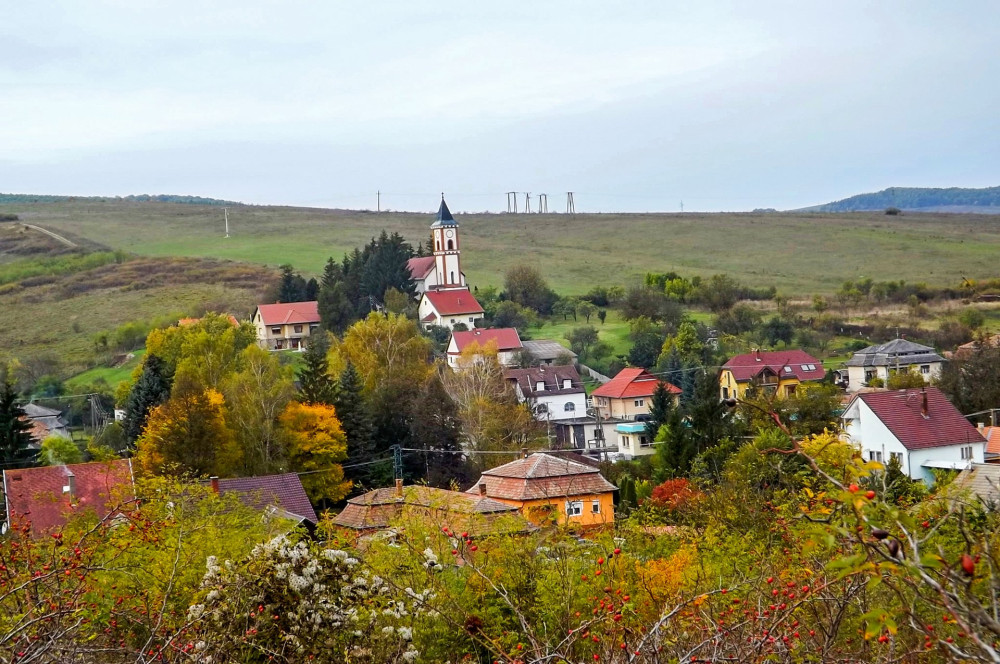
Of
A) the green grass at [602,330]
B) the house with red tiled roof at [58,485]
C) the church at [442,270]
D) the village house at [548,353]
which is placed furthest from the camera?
the church at [442,270]

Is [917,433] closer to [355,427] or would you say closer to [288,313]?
[355,427]

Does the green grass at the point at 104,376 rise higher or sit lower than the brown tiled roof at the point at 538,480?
lower

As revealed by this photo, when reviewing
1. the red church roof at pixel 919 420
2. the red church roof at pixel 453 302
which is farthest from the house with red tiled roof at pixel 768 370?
the red church roof at pixel 453 302

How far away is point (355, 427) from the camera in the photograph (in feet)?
154

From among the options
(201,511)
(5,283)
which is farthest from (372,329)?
(5,283)

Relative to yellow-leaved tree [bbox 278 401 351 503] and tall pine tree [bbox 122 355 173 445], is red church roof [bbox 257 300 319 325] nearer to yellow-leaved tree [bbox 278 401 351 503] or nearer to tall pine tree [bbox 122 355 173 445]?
tall pine tree [bbox 122 355 173 445]

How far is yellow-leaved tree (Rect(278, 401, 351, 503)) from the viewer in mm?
Result: 43156

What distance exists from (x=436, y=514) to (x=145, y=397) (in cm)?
3096

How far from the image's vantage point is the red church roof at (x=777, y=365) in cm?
6309

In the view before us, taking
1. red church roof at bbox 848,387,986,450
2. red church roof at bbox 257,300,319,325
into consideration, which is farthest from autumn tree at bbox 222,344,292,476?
red church roof at bbox 257,300,319,325

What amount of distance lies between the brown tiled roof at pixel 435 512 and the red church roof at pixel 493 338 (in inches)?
1579

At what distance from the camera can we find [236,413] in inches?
1781

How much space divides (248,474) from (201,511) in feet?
71.6

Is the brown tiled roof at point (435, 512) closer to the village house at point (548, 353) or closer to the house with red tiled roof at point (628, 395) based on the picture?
the house with red tiled roof at point (628, 395)
